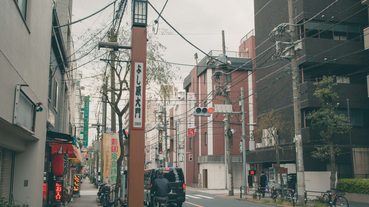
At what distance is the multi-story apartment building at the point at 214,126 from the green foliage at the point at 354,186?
59.4 ft

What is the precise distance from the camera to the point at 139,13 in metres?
11.4

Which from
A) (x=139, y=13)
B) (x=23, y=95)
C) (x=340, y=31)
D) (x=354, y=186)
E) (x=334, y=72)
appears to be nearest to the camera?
(x=23, y=95)

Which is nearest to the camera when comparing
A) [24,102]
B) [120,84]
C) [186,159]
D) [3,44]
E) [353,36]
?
[3,44]

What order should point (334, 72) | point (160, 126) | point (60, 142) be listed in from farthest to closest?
point (160, 126), point (334, 72), point (60, 142)

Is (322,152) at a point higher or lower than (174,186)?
higher

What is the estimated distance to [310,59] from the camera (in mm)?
31641

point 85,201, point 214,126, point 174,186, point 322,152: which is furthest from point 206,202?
point 214,126

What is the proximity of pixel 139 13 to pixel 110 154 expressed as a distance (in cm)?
1530

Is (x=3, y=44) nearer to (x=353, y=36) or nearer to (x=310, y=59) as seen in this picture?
(x=310, y=59)

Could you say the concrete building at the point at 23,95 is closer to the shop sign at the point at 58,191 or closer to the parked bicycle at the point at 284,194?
the shop sign at the point at 58,191

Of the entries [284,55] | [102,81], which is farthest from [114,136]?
[284,55]

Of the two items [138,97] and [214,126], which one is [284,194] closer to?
[138,97]

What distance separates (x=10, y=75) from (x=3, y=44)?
919mm

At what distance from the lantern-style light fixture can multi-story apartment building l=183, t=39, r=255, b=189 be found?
3427cm
